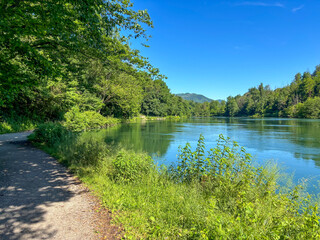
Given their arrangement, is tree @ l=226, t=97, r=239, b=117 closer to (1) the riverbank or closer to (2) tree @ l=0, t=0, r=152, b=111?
(2) tree @ l=0, t=0, r=152, b=111

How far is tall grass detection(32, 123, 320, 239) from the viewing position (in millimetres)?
2936

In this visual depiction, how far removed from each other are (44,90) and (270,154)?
62.8ft

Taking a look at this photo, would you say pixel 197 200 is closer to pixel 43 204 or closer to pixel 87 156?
pixel 43 204

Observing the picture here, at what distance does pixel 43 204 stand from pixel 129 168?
219cm

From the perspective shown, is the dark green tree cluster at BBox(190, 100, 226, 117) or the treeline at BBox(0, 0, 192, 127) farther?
the dark green tree cluster at BBox(190, 100, 226, 117)

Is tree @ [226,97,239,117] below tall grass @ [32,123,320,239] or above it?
above

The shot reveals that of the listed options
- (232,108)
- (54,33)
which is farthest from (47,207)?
(232,108)

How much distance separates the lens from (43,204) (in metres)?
3.97

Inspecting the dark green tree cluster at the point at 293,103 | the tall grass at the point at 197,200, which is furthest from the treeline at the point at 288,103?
the tall grass at the point at 197,200

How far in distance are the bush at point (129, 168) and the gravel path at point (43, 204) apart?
100 cm

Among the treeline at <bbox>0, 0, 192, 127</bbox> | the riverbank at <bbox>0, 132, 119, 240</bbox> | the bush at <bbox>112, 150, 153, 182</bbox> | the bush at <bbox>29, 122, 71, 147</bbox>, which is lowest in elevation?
the riverbank at <bbox>0, 132, 119, 240</bbox>

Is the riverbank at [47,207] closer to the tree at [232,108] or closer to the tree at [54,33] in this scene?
the tree at [54,33]

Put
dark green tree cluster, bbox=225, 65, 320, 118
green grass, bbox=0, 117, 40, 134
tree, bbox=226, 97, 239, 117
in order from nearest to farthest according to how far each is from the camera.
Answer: green grass, bbox=0, 117, 40, 134
dark green tree cluster, bbox=225, 65, 320, 118
tree, bbox=226, 97, 239, 117

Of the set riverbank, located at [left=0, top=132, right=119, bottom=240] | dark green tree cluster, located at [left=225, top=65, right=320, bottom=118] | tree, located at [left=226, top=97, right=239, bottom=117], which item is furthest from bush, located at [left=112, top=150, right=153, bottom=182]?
tree, located at [left=226, top=97, right=239, bottom=117]
